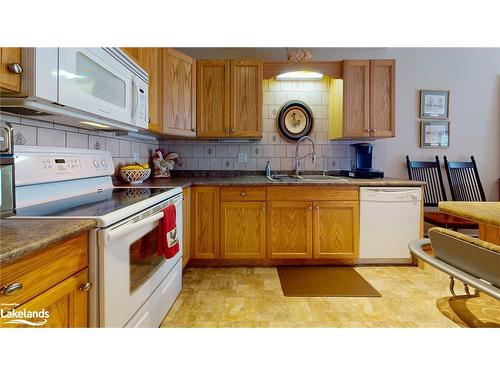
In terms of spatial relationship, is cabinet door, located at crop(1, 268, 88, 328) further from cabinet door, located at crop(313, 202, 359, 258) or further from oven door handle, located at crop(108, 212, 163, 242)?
cabinet door, located at crop(313, 202, 359, 258)

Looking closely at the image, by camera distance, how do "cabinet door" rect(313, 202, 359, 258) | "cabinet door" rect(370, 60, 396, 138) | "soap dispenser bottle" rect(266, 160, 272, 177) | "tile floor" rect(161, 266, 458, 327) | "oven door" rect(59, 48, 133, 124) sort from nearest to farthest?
"oven door" rect(59, 48, 133, 124), "tile floor" rect(161, 266, 458, 327), "cabinet door" rect(313, 202, 359, 258), "cabinet door" rect(370, 60, 396, 138), "soap dispenser bottle" rect(266, 160, 272, 177)

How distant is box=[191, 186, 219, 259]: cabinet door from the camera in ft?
8.55

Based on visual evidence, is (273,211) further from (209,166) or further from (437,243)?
(437,243)

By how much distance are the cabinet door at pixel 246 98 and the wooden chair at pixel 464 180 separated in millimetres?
2332

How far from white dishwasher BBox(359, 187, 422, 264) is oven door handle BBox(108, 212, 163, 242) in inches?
76.0

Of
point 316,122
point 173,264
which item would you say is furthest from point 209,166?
point 173,264

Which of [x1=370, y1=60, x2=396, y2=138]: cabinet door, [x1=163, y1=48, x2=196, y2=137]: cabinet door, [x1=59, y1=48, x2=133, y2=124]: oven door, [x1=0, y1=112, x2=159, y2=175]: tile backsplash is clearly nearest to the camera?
[x1=59, y1=48, x2=133, y2=124]: oven door

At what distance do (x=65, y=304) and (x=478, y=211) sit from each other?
153 cm

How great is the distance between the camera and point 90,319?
971 mm

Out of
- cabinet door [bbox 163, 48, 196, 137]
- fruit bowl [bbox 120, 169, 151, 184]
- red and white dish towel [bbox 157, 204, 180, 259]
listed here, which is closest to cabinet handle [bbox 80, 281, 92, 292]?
red and white dish towel [bbox 157, 204, 180, 259]

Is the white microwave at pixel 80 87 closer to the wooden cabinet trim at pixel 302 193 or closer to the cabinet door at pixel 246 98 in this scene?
the cabinet door at pixel 246 98

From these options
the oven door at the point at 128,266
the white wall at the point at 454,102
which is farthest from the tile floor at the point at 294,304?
the white wall at the point at 454,102

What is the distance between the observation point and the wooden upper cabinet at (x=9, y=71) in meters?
0.90

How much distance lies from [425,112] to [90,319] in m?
3.80
